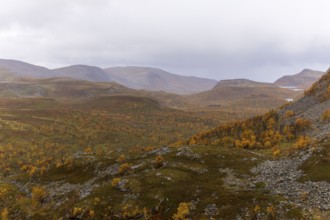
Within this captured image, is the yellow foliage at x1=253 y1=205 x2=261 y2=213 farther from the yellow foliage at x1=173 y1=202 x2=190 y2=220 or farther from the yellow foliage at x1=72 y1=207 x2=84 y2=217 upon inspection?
the yellow foliage at x1=72 y1=207 x2=84 y2=217

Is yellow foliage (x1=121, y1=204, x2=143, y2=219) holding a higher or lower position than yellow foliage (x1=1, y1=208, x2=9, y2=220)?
higher

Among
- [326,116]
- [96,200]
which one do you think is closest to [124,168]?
[96,200]

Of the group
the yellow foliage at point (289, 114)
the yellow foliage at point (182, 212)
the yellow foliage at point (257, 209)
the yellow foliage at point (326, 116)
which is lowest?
the yellow foliage at point (182, 212)

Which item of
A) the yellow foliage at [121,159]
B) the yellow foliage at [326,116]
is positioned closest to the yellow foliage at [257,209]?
the yellow foliage at [121,159]

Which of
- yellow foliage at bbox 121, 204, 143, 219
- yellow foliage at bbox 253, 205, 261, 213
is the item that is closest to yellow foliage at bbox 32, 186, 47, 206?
yellow foliage at bbox 121, 204, 143, 219

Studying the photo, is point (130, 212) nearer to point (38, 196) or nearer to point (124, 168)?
point (124, 168)

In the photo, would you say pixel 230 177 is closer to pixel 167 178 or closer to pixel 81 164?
pixel 167 178

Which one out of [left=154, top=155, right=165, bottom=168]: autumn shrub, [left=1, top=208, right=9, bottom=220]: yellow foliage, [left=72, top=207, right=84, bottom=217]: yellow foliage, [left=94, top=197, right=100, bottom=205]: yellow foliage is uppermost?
[left=154, top=155, right=165, bottom=168]: autumn shrub

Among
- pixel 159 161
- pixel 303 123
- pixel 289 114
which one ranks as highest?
pixel 289 114

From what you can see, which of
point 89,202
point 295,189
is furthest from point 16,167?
point 295,189

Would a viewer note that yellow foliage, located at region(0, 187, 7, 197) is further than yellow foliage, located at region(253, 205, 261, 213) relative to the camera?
Yes

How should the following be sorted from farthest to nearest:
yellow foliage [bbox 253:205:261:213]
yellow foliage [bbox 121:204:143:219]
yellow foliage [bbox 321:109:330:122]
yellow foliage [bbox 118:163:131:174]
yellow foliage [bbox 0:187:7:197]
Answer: yellow foliage [bbox 321:109:330:122] < yellow foliage [bbox 118:163:131:174] < yellow foliage [bbox 0:187:7:197] < yellow foliage [bbox 121:204:143:219] < yellow foliage [bbox 253:205:261:213]


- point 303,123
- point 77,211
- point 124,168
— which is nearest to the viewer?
point 77,211

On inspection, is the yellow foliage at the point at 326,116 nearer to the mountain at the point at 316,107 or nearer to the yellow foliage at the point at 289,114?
the mountain at the point at 316,107
